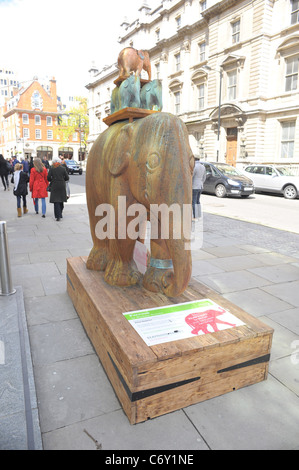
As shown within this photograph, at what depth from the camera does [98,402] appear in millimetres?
2002

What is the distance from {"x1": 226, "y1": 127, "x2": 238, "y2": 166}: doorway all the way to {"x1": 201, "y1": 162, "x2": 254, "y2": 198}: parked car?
30.0ft

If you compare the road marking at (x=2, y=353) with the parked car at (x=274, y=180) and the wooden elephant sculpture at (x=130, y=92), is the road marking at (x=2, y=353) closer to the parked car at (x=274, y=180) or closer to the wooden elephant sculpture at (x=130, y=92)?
the wooden elephant sculpture at (x=130, y=92)

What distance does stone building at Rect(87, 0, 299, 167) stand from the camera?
20844mm

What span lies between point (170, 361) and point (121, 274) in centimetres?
109

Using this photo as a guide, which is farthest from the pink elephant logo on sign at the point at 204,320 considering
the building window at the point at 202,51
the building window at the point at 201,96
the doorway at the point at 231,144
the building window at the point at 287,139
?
the building window at the point at 202,51

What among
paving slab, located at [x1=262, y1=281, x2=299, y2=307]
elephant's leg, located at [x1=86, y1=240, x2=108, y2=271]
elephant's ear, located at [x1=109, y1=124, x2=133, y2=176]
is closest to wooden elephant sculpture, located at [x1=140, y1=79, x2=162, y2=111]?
elephant's ear, located at [x1=109, y1=124, x2=133, y2=176]

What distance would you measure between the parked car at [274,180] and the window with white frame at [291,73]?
7443 mm

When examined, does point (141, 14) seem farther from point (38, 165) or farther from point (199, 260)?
point (199, 260)

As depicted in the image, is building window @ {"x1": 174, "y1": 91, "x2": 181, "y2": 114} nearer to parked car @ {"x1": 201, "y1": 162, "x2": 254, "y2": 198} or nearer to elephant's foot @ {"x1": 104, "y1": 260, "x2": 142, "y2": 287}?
parked car @ {"x1": 201, "y1": 162, "x2": 254, "y2": 198}

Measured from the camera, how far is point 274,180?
1581cm
